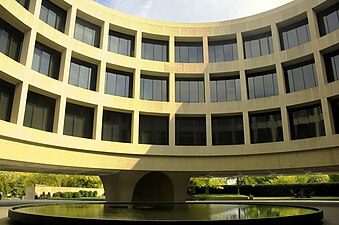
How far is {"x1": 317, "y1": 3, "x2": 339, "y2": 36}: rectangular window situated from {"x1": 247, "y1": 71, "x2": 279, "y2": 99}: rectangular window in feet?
18.4

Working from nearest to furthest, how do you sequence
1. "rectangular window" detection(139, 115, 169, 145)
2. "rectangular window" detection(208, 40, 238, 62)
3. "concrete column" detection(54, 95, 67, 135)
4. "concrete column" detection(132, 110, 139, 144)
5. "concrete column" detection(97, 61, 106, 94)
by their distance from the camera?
"concrete column" detection(54, 95, 67, 135) → "concrete column" detection(97, 61, 106, 94) → "concrete column" detection(132, 110, 139, 144) → "rectangular window" detection(139, 115, 169, 145) → "rectangular window" detection(208, 40, 238, 62)

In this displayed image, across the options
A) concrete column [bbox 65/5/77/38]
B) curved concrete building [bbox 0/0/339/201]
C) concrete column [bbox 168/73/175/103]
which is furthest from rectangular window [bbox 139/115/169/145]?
concrete column [bbox 65/5/77/38]

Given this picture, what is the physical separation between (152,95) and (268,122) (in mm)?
11494

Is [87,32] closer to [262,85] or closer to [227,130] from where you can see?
[227,130]

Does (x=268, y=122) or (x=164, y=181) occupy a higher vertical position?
(x=268, y=122)

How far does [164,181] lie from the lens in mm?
33156

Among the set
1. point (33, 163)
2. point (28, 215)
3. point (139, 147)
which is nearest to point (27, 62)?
point (33, 163)

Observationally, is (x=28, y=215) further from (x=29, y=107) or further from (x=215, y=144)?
(x=215, y=144)

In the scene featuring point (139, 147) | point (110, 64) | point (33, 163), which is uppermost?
point (110, 64)

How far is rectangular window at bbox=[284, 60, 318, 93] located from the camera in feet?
89.2

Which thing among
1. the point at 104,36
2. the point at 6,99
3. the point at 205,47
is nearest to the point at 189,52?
the point at 205,47

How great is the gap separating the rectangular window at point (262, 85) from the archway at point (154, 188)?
1252cm

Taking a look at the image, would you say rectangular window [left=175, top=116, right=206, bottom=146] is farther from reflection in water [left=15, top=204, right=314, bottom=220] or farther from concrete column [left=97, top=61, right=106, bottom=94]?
reflection in water [left=15, top=204, right=314, bottom=220]

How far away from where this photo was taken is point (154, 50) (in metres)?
32.0
